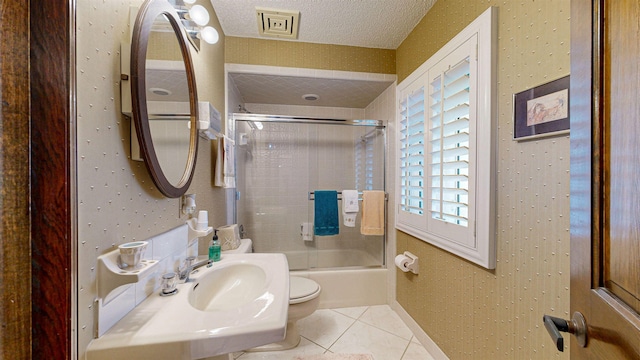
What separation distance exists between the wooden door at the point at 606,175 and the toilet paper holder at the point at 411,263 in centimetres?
131

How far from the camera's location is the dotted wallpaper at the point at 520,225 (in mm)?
887

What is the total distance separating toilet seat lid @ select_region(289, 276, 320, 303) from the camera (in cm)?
162

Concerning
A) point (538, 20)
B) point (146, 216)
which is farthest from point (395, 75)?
point (146, 216)

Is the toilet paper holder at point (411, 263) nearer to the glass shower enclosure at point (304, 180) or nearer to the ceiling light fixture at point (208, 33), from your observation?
the glass shower enclosure at point (304, 180)

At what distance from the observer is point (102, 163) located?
0.66 m

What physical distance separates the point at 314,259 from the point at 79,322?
1970 mm

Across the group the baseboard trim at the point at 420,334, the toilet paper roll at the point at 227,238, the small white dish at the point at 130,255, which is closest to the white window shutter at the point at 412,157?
the baseboard trim at the point at 420,334

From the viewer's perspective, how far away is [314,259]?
7.95 ft

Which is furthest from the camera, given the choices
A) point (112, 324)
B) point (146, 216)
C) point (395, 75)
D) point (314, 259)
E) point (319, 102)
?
point (319, 102)

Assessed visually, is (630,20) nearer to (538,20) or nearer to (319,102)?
(538,20)

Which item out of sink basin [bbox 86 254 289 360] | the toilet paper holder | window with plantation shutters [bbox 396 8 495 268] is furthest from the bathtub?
sink basin [bbox 86 254 289 360]

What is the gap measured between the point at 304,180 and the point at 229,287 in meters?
1.51

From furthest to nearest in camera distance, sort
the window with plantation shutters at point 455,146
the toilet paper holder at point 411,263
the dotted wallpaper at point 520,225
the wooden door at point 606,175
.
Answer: the toilet paper holder at point 411,263 < the window with plantation shutters at point 455,146 < the dotted wallpaper at point 520,225 < the wooden door at point 606,175

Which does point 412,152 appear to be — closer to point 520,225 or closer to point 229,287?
point 520,225
